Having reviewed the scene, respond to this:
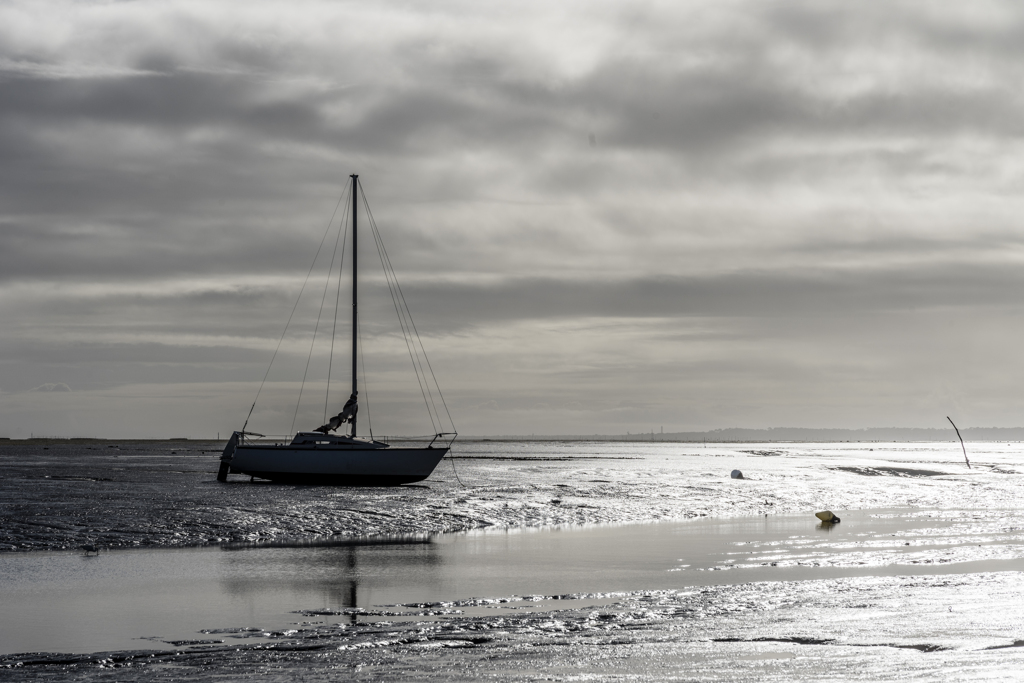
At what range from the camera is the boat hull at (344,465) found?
145 ft

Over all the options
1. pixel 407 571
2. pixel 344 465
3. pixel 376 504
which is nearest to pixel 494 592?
pixel 407 571

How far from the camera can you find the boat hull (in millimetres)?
44094

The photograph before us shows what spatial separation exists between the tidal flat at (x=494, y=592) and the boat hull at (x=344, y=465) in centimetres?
1033

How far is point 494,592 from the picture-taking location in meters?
15.6

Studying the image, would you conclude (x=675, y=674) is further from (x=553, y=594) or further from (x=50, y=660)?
(x=50, y=660)

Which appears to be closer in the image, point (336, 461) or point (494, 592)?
point (494, 592)

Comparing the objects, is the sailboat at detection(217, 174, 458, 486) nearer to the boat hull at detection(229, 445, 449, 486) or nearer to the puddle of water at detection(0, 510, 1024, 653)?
the boat hull at detection(229, 445, 449, 486)

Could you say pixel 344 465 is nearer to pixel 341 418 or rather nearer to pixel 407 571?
pixel 341 418

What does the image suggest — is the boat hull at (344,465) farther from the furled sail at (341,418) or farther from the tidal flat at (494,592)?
the tidal flat at (494,592)

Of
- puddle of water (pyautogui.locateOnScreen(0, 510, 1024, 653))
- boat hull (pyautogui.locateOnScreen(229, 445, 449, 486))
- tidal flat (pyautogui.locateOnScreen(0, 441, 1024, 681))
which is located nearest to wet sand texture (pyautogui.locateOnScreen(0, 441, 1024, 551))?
tidal flat (pyautogui.locateOnScreen(0, 441, 1024, 681))

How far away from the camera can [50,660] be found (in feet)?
34.3

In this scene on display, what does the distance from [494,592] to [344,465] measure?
29.6 meters

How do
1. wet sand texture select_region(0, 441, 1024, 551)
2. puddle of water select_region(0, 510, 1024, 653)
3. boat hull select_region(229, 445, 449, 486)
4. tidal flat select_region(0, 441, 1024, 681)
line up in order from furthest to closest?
boat hull select_region(229, 445, 449, 486) < wet sand texture select_region(0, 441, 1024, 551) < puddle of water select_region(0, 510, 1024, 653) < tidal flat select_region(0, 441, 1024, 681)

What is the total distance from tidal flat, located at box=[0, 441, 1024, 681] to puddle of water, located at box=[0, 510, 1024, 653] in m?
0.08
